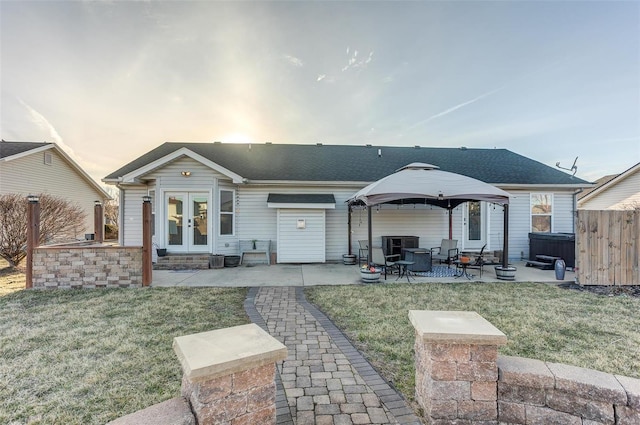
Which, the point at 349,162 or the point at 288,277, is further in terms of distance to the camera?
the point at 349,162

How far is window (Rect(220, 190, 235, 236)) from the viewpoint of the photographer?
34.8 ft

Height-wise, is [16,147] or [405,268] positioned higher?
[16,147]

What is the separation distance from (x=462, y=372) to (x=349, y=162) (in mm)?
11524

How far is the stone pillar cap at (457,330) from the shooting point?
2.02 meters

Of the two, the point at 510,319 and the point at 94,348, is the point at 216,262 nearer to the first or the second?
the point at 94,348

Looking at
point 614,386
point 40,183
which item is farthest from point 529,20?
point 40,183

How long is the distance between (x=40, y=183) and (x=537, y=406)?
22.8 m

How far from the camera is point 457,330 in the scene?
2.08 metres

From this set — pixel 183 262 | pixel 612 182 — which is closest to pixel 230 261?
pixel 183 262

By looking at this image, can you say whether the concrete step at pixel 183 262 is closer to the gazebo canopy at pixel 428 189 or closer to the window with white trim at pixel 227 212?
the window with white trim at pixel 227 212

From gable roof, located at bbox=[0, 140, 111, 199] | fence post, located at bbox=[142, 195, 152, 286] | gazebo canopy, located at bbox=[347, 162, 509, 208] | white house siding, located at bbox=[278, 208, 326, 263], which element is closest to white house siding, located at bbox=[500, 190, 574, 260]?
gazebo canopy, located at bbox=[347, 162, 509, 208]

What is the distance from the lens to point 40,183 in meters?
15.9

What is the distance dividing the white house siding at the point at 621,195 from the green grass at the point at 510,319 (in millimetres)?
12153

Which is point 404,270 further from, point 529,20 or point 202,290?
point 529,20
